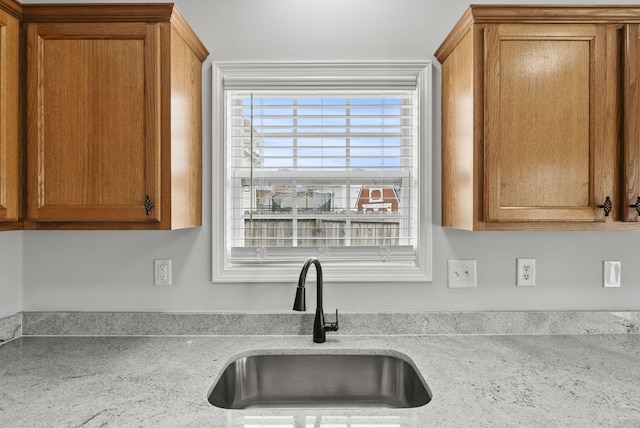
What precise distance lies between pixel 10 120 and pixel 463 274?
1800mm

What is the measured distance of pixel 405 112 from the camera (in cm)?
192

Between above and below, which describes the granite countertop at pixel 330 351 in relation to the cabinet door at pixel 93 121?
below

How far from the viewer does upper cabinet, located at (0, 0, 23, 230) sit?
1.38 metres

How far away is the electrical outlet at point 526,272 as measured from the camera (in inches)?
71.9

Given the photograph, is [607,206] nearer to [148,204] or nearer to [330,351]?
[330,351]

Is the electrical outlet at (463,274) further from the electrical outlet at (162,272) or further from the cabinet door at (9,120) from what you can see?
the cabinet door at (9,120)

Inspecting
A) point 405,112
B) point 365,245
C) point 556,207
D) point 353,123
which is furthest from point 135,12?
point 556,207

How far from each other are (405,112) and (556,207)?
30.2 inches

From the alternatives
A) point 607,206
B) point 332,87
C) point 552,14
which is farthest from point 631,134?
point 332,87

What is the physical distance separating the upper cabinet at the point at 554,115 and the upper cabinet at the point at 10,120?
1.54 m

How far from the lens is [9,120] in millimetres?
1406

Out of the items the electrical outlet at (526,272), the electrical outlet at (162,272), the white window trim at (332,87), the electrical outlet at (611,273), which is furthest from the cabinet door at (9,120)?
the electrical outlet at (611,273)

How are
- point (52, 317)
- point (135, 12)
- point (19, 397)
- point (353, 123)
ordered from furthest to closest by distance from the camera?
point (353, 123), point (52, 317), point (135, 12), point (19, 397)

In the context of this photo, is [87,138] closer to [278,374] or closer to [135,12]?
[135,12]
